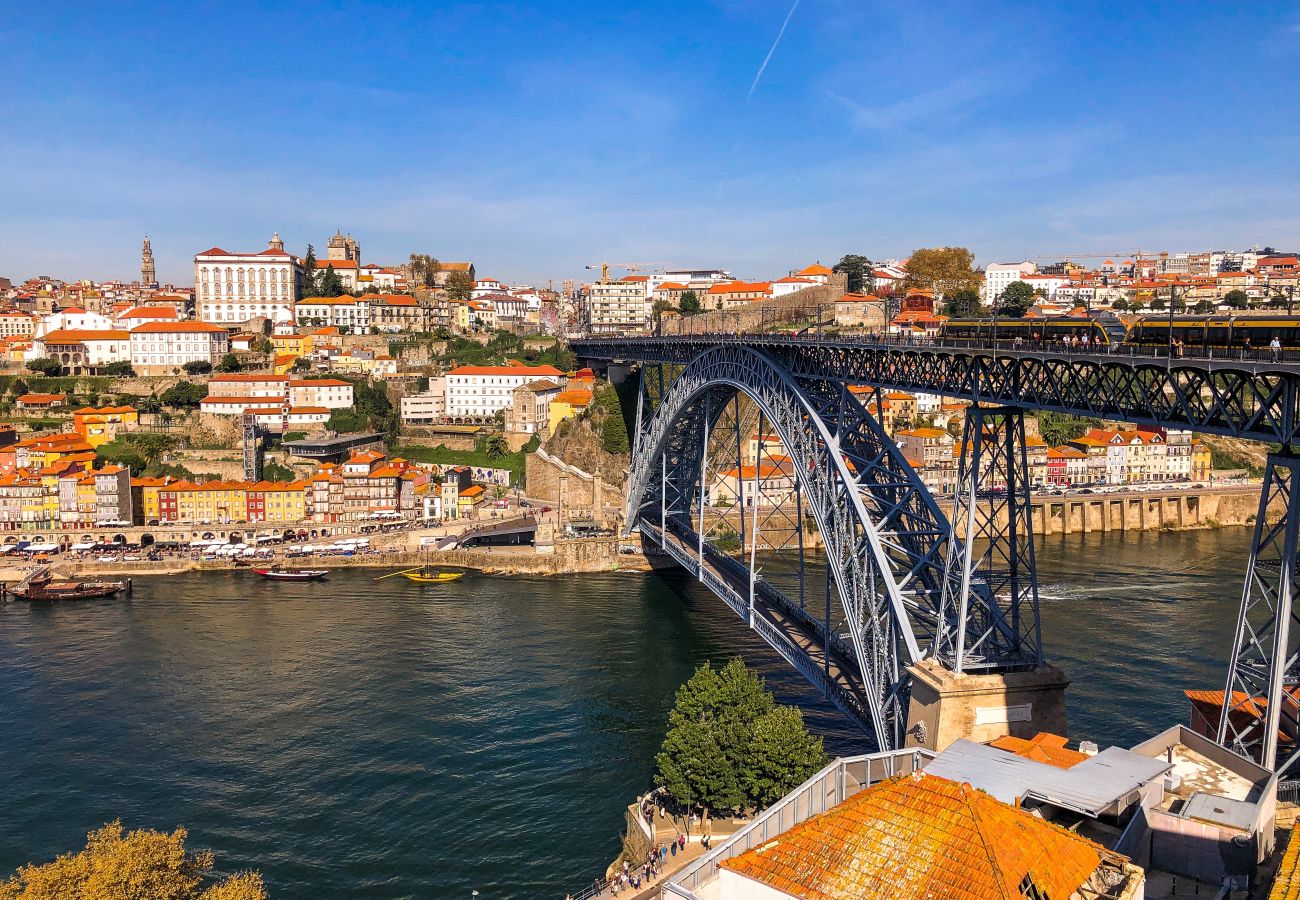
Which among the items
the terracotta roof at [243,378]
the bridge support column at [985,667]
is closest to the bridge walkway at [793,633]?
the bridge support column at [985,667]

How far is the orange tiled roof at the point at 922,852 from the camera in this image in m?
6.60

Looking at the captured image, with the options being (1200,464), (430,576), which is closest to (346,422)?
(430,576)

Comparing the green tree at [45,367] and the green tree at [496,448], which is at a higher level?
the green tree at [45,367]

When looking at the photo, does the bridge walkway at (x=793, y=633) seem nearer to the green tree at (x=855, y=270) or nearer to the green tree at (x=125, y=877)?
the green tree at (x=125, y=877)

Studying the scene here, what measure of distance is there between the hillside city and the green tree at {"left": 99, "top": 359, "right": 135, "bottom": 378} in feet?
0.74

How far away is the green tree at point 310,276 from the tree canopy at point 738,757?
57426 mm

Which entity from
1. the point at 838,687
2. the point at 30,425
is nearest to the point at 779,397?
the point at 838,687

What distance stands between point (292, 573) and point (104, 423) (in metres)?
19.2

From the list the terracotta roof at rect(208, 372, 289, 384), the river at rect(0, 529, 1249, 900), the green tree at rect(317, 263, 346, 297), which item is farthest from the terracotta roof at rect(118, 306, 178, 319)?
the river at rect(0, 529, 1249, 900)

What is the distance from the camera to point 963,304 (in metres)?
45.3

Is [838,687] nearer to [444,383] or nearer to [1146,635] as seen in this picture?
[1146,635]

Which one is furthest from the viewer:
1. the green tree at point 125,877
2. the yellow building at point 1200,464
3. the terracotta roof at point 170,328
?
the terracotta roof at point 170,328

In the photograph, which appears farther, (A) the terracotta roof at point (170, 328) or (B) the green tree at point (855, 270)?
(B) the green tree at point (855, 270)

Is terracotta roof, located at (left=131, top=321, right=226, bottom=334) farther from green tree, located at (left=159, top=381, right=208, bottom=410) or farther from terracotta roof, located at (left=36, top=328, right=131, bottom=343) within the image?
green tree, located at (left=159, top=381, right=208, bottom=410)
